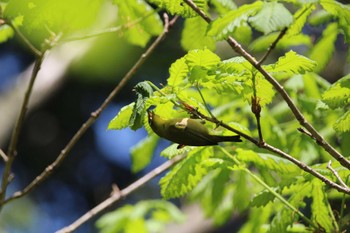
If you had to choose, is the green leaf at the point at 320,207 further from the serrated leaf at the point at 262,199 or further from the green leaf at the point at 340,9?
the green leaf at the point at 340,9

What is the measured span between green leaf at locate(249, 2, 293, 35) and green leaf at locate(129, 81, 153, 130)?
0.49ft

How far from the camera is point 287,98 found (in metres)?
0.75

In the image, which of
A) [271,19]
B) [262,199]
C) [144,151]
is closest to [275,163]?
[262,199]

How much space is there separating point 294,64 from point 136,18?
623 mm

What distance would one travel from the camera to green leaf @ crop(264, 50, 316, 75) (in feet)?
2.71

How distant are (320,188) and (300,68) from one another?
29 centimetres

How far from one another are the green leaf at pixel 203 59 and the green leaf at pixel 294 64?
7cm

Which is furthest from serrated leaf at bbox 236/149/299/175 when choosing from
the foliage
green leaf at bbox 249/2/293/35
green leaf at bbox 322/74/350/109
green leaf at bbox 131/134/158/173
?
green leaf at bbox 131/134/158/173

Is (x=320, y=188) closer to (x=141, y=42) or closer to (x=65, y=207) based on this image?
(x=141, y=42)

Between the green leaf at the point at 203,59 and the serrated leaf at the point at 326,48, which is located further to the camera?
the serrated leaf at the point at 326,48

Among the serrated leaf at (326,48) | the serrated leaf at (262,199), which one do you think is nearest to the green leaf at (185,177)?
the serrated leaf at (262,199)

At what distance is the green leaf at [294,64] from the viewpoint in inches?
32.6

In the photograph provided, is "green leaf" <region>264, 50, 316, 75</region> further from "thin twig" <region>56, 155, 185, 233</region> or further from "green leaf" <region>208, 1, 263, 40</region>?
"thin twig" <region>56, 155, 185, 233</region>

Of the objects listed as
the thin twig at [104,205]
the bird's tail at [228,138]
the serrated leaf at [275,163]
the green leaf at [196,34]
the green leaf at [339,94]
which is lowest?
the thin twig at [104,205]
